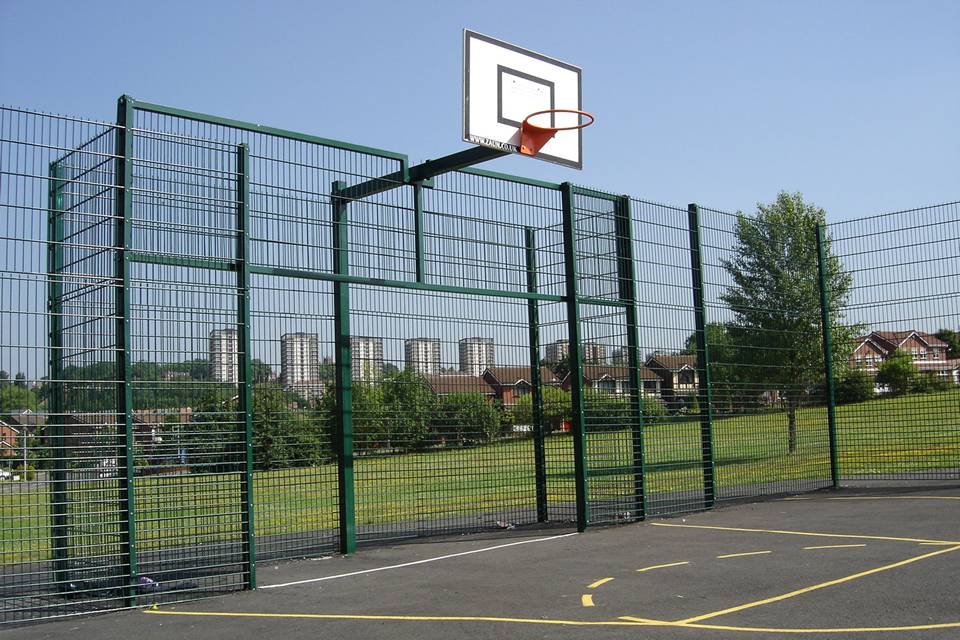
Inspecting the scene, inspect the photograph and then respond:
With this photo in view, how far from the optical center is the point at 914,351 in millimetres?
15930

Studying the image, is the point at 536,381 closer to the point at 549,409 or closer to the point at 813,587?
the point at 549,409

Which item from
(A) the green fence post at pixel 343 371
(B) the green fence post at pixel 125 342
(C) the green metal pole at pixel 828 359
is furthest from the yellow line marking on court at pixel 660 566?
(C) the green metal pole at pixel 828 359

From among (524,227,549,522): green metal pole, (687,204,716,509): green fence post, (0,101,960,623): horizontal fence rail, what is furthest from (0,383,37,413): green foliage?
(687,204,716,509): green fence post

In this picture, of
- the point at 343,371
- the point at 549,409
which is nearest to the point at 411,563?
the point at 343,371

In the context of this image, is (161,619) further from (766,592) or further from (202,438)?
(766,592)

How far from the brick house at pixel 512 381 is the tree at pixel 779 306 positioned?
3667mm

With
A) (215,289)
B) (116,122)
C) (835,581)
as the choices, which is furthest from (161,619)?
(835,581)

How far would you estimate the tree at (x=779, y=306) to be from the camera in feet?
51.5

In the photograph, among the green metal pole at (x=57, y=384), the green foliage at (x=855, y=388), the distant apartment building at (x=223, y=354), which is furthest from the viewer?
the green foliage at (x=855, y=388)

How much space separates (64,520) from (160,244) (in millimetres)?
2820

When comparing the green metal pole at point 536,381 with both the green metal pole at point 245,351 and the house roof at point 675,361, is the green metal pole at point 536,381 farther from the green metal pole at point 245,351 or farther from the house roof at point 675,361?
the green metal pole at point 245,351

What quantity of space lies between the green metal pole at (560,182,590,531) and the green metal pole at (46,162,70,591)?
259 inches

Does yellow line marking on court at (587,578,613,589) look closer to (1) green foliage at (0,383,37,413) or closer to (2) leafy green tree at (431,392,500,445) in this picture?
(2) leafy green tree at (431,392,500,445)

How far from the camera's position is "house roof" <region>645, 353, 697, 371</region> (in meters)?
13.8
